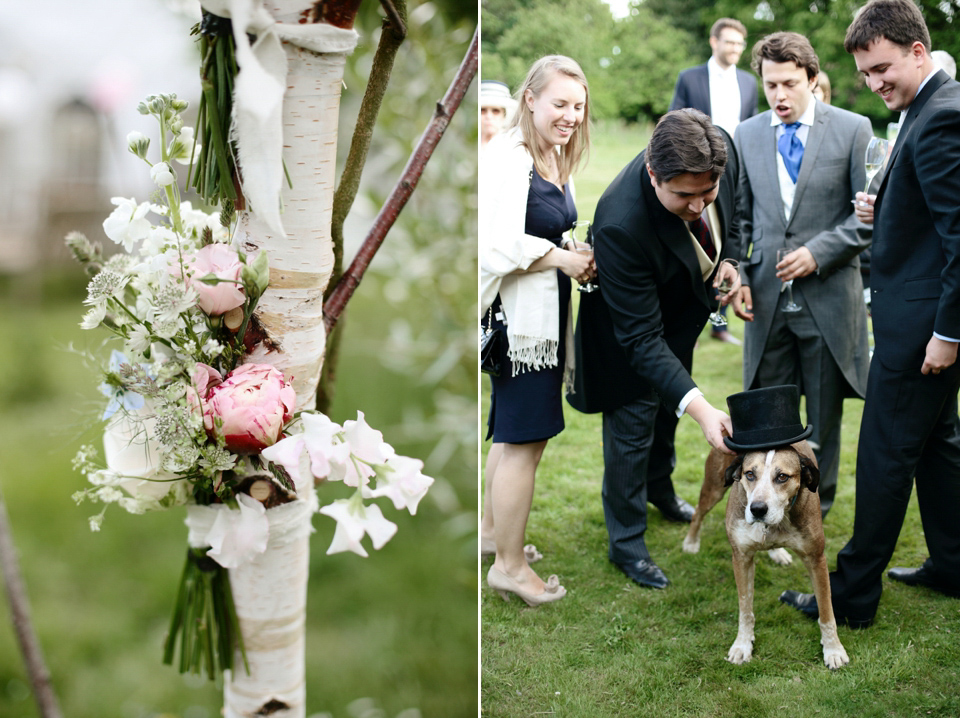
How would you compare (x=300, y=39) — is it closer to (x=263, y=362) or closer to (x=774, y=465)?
(x=263, y=362)

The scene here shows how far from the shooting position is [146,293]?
1091mm

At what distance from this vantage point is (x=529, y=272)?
88.9 inches

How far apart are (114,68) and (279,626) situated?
3.10 metres

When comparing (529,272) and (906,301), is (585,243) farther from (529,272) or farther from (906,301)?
(906,301)

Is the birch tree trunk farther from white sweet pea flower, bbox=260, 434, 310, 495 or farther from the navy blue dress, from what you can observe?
the navy blue dress

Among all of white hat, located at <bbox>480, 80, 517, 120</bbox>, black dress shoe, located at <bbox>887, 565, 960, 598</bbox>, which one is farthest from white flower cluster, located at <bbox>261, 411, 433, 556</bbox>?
white hat, located at <bbox>480, 80, 517, 120</bbox>

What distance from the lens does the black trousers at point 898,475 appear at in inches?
78.1

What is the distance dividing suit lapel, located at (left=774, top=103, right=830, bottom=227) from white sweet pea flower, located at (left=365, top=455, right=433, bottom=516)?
210 cm

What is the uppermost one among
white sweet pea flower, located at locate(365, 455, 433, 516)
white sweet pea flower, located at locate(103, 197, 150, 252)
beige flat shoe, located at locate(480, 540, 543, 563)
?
white sweet pea flower, located at locate(103, 197, 150, 252)

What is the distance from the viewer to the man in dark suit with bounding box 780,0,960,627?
1771mm

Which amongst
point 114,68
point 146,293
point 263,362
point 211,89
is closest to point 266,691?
point 263,362

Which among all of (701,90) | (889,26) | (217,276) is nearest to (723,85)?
(701,90)

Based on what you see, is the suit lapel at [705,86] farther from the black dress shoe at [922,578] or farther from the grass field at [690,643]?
the black dress shoe at [922,578]

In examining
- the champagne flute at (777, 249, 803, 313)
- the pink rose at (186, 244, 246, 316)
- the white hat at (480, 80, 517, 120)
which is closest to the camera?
the pink rose at (186, 244, 246, 316)
